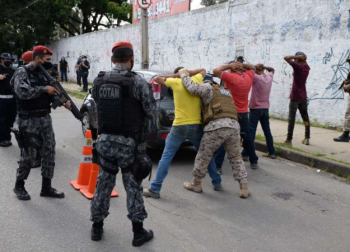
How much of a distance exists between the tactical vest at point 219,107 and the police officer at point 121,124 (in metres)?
1.34

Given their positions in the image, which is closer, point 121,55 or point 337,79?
point 121,55

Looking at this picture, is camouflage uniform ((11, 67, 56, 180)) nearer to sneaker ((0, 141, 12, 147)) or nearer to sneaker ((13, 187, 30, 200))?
sneaker ((13, 187, 30, 200))

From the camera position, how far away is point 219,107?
15.5 feet

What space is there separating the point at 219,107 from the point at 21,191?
8.69 ft

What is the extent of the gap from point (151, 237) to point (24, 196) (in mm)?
1900

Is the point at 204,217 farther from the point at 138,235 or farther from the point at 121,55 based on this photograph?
the point at 121,55

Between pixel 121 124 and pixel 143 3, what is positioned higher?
pixel 143 3

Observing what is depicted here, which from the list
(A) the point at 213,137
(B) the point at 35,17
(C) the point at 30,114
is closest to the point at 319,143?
(A) the point at 213,137

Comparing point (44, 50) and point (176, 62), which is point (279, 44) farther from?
point (44, 50)

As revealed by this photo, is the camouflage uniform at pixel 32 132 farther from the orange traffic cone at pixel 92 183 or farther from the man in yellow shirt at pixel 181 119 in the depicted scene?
the man in yellow shirt at pixel 181 119

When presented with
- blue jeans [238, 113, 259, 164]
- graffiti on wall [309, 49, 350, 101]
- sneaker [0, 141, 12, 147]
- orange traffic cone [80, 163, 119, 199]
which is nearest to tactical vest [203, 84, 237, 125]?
blue jeans [238, 113, 259, 164]

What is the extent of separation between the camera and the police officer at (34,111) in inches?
176

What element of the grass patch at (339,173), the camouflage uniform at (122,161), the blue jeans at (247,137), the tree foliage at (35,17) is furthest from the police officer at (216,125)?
the tree foliage at (35,17)

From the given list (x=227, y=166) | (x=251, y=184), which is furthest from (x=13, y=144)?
(x=251, y=184)
